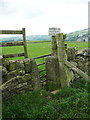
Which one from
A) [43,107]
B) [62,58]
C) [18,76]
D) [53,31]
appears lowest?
[43,107]

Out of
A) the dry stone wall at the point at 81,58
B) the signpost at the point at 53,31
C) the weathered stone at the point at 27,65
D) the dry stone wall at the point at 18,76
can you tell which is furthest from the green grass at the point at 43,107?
the signpost at the point at 53,31

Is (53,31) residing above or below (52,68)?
above

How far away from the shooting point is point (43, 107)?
3.89m

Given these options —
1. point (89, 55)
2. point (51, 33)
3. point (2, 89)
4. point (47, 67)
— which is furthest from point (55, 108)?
point (89, 55)

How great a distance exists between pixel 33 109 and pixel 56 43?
2.96m

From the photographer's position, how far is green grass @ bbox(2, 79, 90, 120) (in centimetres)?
350

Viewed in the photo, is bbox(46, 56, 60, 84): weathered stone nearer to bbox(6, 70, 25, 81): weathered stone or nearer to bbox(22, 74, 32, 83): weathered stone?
bbox(22, 74, 32, 83): weathered stone

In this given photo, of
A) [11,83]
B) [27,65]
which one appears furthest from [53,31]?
[11,83]

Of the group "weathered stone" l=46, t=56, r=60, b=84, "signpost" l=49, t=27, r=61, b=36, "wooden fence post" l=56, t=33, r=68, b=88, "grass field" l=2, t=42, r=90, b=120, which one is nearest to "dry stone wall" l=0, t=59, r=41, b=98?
"grass field" l=2, t=42, r=90, b=120

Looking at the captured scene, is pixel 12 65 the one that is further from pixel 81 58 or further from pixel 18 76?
pixel 81 58

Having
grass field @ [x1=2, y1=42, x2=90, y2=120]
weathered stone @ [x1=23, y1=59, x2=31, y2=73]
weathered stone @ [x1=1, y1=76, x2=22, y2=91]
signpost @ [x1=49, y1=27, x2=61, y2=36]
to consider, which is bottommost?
grass field @ [x1=2, y1=42, x2=90, y2=120]

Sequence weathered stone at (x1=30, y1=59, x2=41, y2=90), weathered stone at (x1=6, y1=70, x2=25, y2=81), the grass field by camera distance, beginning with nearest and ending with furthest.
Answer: the grass field
weathered stone at (x1=6, y1=70, x2=25, y2=81)
weathered stone at (x1=30, y1=59, x2=41, y2=90)

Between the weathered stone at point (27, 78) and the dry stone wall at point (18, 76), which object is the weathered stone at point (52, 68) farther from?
the weathered stone at point (27, 78)

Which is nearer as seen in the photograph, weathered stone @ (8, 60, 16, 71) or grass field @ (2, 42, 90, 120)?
grass field @ (2, 42, 90, 120)
